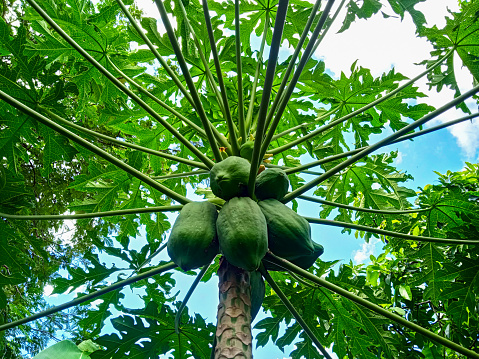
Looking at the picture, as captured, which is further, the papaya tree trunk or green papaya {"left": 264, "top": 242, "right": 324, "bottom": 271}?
green papaya {"left": 264, "top": 242, "right": 324, "bottom": 271}

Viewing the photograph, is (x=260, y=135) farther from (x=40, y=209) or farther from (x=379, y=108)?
(x=40, y=209)

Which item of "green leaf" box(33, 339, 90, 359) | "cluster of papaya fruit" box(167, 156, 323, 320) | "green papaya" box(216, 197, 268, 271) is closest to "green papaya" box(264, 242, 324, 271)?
"cluster of papaya fruit" box(167, 156, 323, 320)

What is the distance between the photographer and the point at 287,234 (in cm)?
167

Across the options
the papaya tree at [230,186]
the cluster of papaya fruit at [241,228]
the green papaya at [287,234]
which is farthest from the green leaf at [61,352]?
the green papaya at [287,234]

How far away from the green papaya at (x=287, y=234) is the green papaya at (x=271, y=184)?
130 millimetres

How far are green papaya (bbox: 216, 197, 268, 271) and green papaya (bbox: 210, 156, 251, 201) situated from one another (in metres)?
0.15

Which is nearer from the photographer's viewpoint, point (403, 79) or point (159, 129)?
point (403, 79)

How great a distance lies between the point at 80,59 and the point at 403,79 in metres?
2.38

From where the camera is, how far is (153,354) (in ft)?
7.27

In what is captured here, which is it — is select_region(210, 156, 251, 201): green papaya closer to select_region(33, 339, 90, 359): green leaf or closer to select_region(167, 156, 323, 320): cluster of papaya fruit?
select_region(167, 156, 323, 320): cluster of papaya fruit

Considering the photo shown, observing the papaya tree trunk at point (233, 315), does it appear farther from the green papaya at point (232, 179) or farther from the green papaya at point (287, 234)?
the green papaya at point (232, 179)

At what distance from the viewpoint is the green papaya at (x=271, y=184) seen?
6.06 ft

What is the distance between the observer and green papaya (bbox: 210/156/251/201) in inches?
69.4

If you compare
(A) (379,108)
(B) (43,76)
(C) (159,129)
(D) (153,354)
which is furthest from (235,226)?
(A) (379,108)
